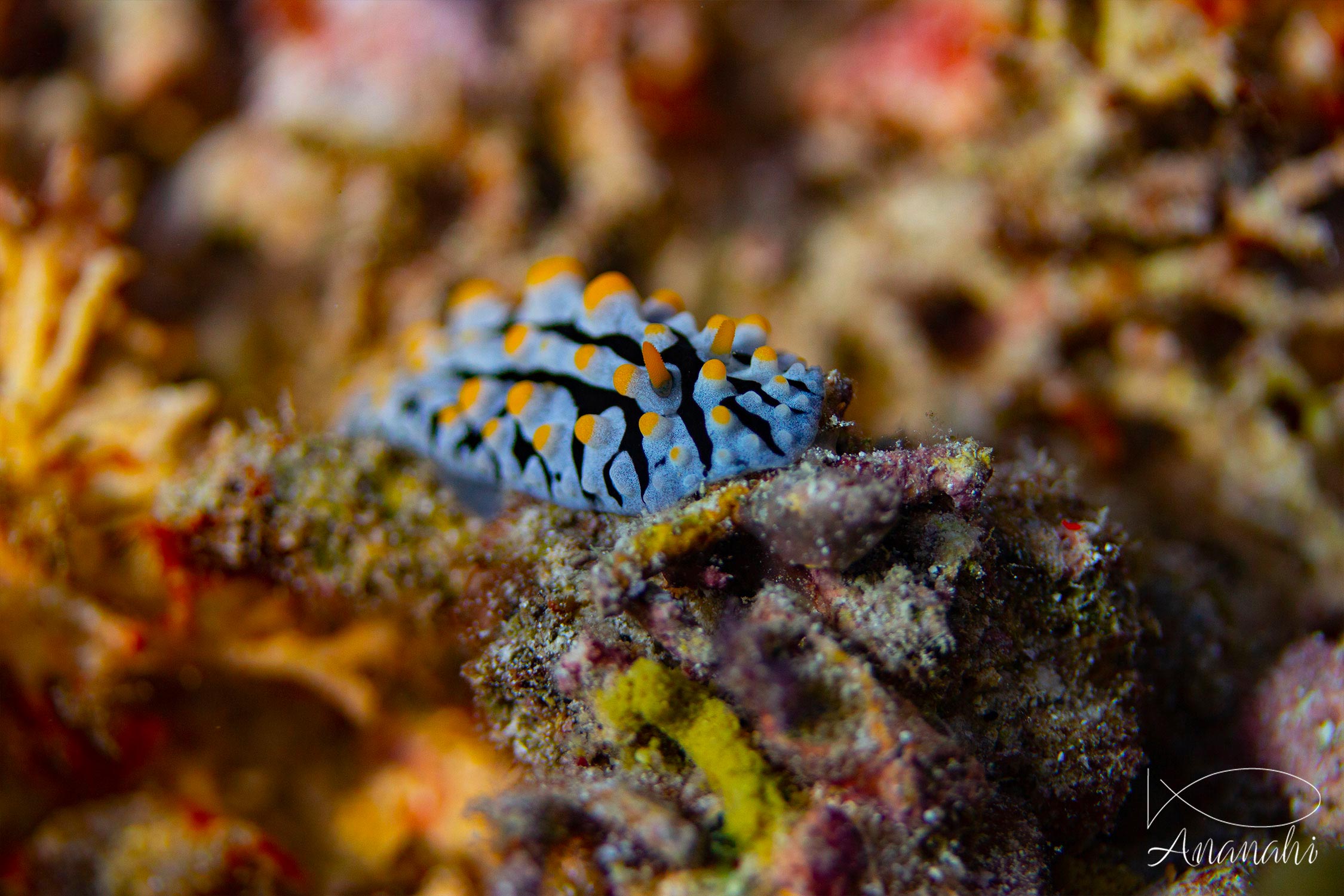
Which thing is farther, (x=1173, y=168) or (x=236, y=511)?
(x=1173, y=168)

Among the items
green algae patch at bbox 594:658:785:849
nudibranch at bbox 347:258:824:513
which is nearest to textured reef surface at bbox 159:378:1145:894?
green algae patch at bbox 594:658:785:849

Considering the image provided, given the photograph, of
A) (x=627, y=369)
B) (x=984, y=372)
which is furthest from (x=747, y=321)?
(x=984, y=372)

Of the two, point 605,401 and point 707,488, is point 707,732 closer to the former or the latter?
point 707,488

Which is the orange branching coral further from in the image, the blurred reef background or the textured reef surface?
the textured reef surface

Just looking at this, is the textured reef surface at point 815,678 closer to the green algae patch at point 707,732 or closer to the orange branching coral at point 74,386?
the green algae patch at point 707,732

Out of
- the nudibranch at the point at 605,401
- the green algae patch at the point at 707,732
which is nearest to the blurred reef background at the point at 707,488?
the green algae patch at the point at 707,732

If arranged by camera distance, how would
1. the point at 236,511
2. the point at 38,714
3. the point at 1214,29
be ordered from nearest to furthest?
the point at 236,511
the point at 38,714
the point at 1214,29

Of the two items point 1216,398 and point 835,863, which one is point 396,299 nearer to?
point 835,863
